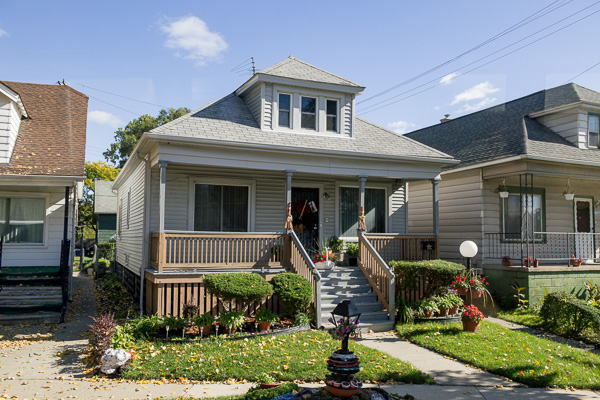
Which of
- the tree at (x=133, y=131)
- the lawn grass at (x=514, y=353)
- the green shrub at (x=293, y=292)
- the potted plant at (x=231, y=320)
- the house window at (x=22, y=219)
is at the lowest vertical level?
the lawn grass at (x=514, y=353)

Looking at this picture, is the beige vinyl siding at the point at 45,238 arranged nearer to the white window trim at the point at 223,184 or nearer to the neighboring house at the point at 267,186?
the neighboring house at the point at 267,186

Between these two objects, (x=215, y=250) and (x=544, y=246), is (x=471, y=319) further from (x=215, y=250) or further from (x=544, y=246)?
(x=544, y=246)

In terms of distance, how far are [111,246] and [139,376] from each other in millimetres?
19027

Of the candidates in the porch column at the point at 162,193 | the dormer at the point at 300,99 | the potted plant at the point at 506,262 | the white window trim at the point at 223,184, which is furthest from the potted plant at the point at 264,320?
the potted plant at the point at 506,262

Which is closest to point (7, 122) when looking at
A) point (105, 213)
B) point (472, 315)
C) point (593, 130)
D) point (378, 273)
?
point (378, 273)

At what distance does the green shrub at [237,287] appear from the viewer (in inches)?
357

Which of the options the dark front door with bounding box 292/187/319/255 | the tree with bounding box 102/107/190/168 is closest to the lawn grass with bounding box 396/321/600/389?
the dark front door with bounding box 292/187/319/255

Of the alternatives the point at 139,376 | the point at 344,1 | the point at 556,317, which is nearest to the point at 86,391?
the point at 139,376

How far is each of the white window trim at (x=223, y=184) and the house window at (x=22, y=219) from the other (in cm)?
411

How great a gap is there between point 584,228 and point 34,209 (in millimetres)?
17746

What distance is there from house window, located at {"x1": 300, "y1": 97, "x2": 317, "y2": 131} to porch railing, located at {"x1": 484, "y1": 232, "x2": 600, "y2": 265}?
6401 millimetres

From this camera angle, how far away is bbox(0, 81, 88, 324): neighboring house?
11.3 meters

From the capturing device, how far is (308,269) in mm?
10578

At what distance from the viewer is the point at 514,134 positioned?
584 inches
